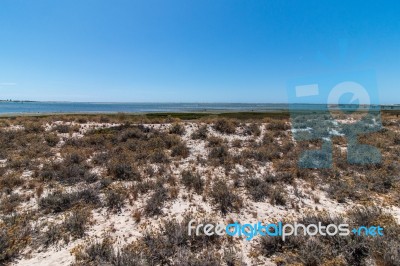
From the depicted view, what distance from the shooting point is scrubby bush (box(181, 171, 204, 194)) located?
735 centimetres

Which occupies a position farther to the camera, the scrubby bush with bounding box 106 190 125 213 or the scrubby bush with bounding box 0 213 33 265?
the scrubby bush with bounding box 106 190 125 213

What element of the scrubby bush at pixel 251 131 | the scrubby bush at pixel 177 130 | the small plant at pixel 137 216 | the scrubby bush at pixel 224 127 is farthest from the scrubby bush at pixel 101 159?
the scrubby bush at pixel 251 131

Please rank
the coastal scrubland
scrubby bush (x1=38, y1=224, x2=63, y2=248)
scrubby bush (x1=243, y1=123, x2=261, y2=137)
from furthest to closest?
scrubby bush (x1=243, y1=123, x2=261, y2=137), scrubby bush (x1=38, y1=224, x2=63, y2=248), the coastal scrubland

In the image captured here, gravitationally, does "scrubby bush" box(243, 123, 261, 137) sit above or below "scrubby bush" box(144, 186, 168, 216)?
above

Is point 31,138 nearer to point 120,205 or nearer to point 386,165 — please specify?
point 120,205

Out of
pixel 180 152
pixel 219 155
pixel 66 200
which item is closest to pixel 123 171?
pixel 66 200

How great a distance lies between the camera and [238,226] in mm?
5199

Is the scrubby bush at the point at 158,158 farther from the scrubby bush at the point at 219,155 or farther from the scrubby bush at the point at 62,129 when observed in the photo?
the scrubby bush at the point at 62,129

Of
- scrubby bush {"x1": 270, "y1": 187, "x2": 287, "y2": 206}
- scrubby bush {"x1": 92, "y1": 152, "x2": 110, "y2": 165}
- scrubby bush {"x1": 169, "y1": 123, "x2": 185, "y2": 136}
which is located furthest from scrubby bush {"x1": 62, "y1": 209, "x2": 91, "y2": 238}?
scrubby bush {"x1": 169, "y1": 123, "x2": 185, "y2": 136}

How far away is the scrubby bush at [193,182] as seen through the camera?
24.1 feet

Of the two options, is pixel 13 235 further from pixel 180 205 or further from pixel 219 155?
pixel 219 155

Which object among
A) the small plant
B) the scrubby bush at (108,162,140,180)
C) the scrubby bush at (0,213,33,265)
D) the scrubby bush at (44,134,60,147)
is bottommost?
the small plant

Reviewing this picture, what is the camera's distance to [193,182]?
7.70 m

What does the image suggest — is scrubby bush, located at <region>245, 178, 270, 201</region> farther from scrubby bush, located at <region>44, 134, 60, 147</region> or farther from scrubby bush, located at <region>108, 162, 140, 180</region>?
scrubby bush, located at <region>44, 134, 60, 147</region>
